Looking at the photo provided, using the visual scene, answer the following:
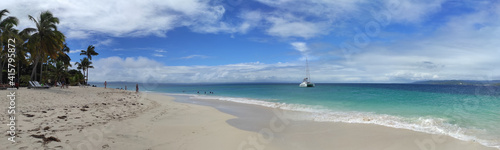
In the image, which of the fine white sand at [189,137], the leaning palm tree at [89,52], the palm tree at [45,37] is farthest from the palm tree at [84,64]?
the fine white sand at [189,137]

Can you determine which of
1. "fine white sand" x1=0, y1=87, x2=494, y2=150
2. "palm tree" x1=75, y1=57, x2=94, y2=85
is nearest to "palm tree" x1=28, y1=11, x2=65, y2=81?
"fine white sand" x1=0, y1=87, x2=494, y2=150

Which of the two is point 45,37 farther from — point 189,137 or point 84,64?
point 84,64

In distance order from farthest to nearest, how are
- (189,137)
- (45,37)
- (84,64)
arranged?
(84,64) → (45,37) → (189,137)

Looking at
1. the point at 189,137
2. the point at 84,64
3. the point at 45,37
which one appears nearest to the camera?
the point at 189,137

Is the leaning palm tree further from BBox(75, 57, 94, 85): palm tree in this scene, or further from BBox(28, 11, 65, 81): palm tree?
BBox(28, 11, 65, 81): palm tree

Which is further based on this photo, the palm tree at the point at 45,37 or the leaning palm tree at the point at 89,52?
the leaning palm tree at the point at 89,52

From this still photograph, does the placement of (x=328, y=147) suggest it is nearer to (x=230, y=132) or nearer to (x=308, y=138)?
(x=308, y=138)

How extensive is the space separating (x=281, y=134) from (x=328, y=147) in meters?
2.27

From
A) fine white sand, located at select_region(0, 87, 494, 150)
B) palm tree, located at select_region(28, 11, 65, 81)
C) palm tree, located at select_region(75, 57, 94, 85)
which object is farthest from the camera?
palm tree, located at select_region(75, 57, 94, 85)

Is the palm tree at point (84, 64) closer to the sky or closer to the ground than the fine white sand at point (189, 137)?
closer to the sky

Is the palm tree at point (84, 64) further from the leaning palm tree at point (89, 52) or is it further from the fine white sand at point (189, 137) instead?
the fine white sand at point (189, 137)

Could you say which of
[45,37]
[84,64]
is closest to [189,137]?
[45,37]

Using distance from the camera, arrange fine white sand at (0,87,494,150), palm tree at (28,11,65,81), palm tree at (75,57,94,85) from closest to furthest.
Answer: fine white sand at (0,87,494,150) < palm tree at (28,11,65,81) < palm tree at (75,57,94,85)

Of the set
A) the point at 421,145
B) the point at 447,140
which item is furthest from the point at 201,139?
the point at 447,140
